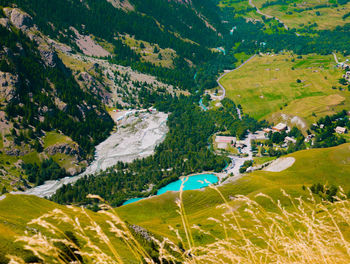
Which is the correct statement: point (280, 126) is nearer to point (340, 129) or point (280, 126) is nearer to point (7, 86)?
point (340, 129)

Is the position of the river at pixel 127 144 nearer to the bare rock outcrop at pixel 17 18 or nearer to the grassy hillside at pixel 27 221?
the grassy hillside at pixel 27 221

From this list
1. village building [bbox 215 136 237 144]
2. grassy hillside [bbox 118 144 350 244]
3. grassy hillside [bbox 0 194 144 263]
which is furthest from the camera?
village building [bbox 215 136 237 144]

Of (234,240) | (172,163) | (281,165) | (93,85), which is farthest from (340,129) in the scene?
(234,240)

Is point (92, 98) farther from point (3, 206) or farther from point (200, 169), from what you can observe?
point (3, 206)

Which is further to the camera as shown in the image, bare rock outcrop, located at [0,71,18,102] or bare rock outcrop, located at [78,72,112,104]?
bare rock outcrop, located at [78,72,112,104]

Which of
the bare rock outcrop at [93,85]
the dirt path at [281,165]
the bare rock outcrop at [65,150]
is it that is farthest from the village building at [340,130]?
the bare rock outcrop at [93,85]

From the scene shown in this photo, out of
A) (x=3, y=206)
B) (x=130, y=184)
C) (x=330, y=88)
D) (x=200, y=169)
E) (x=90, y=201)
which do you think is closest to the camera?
(x=3, y=206)

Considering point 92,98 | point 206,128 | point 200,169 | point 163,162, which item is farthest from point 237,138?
point 92,98

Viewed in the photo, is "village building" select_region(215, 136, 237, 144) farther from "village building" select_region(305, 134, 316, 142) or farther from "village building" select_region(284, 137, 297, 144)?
"village building" select_region(305, 134, 316, 142)

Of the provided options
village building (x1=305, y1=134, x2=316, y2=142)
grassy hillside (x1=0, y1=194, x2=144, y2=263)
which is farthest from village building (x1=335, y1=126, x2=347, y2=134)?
grassy hillside (x1=0, y1=194, x2=144, y2=263)

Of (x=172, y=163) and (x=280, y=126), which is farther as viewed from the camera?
(x=280, y=126)

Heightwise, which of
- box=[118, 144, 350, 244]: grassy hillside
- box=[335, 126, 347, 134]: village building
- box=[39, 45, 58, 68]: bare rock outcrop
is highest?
box=[39, 45, 58, 68]: bare rock outcrop
